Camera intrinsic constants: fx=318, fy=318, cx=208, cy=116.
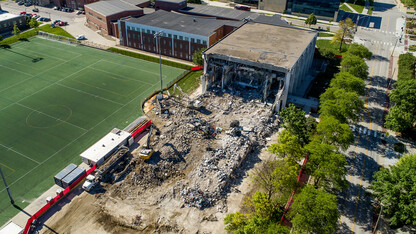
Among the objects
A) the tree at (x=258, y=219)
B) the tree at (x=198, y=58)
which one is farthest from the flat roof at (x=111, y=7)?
the tree at (x=258, y=219)

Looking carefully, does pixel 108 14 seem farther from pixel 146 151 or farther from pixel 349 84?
pixel 349 84

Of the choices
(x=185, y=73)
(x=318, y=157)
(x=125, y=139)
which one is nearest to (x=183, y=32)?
(x=185, y=73)

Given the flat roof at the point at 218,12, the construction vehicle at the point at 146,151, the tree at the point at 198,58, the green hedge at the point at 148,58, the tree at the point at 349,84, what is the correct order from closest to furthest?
1. the construction vehicle at the point at 146,151
2. the tree at the point at 349,84
3. the tree at the point at 198,58
4. the green hedge at the point at 148,58
5. the flat roof at the point at 218,12

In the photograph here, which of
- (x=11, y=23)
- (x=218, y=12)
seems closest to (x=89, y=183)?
(x=218, y=12)

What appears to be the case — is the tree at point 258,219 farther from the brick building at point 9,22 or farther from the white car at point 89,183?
Answer: the brick building at point 9,22

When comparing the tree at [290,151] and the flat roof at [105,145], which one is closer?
the tree at [290,151]
